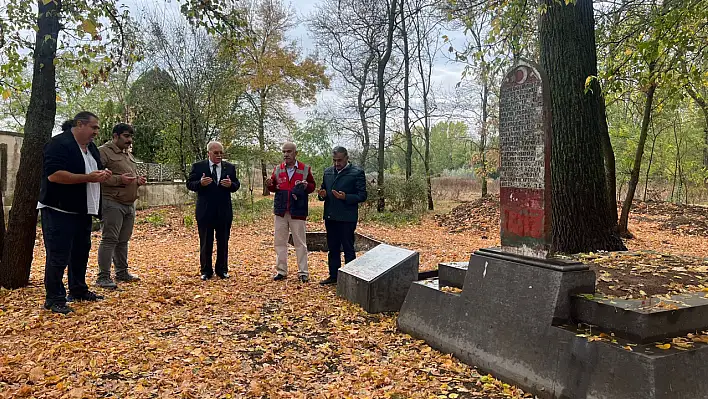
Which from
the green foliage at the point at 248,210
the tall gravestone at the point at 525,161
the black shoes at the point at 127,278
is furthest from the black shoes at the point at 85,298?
the green foliage at the point at 248,210

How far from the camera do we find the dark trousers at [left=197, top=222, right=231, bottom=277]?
21.2 feet

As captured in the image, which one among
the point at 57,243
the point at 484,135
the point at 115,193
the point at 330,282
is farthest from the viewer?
the point at 484,135

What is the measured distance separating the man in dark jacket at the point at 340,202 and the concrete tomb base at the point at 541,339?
1.90m

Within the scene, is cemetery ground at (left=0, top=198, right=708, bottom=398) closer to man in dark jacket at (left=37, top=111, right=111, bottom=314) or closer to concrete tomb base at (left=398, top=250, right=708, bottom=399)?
concrete tomb base at (left=398, top=250, right=708, bottom=399)

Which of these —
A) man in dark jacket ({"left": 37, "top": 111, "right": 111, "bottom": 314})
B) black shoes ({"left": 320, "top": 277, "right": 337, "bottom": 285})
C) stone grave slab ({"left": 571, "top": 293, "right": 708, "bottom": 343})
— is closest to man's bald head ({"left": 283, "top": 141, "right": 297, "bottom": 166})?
black shoes ({"left": 320, "top": 277, "right": 337, "bottom": 285})

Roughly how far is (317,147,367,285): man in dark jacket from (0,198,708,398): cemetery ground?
1.73 feet

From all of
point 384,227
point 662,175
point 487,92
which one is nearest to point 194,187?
point 384,227

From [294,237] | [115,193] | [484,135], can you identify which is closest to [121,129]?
[115,193]

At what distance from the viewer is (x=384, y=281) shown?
17.4ft

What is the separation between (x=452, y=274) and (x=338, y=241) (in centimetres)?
212

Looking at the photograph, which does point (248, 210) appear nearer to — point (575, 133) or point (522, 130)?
point (575, 133)

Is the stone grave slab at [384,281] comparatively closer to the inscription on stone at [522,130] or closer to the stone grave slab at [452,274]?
the stone grave slab at [452,274]

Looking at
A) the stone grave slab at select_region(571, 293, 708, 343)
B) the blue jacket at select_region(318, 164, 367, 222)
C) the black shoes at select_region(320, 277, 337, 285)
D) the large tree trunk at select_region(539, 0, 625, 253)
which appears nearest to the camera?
the stone grave slab at select_region(571, 293, 708, 343)

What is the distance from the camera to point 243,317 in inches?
196
